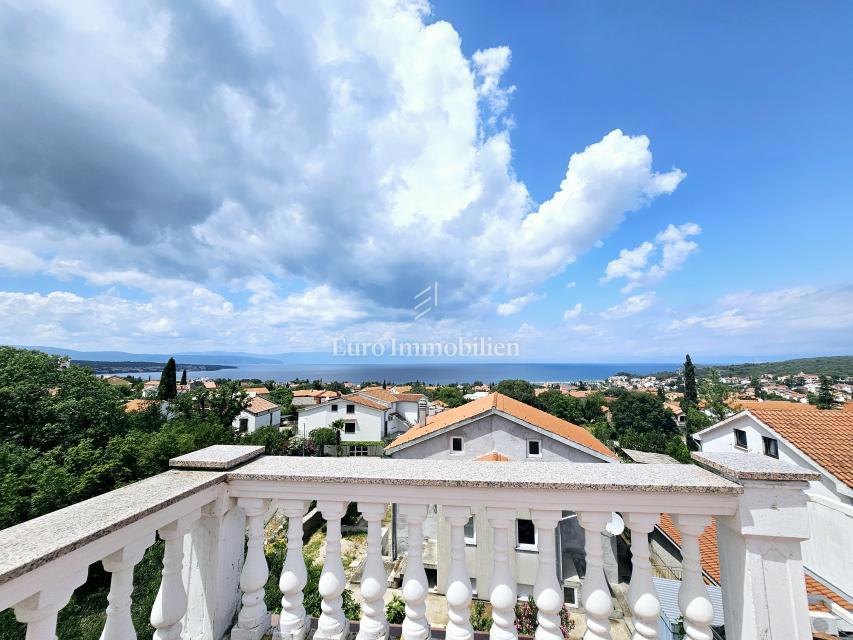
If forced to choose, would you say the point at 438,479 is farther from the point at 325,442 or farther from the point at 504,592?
the point at 325,442

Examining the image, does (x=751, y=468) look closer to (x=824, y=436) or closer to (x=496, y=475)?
(x=496, y=475)

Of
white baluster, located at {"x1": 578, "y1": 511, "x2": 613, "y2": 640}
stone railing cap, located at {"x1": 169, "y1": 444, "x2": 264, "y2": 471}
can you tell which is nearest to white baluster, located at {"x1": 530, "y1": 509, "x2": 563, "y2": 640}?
white baluster, located at {"x1": 578, "y1": 511, "x2": 613, "y2": 640}

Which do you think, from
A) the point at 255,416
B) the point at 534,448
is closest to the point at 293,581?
the point at 534,448

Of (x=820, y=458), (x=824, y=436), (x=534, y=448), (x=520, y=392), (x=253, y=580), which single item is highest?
(x=253, y=580)

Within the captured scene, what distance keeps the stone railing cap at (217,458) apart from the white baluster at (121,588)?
374 mm

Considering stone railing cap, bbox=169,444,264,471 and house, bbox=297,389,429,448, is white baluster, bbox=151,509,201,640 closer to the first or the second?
stone railing cap, bbox=169,444,264,471

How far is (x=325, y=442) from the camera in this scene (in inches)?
1188

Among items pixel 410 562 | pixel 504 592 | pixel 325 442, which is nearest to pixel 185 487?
pixel 410 562

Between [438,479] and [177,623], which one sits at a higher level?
[438,479]

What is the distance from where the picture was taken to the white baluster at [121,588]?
4.28 feet

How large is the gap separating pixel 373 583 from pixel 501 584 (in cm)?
59

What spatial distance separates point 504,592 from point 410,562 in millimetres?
429

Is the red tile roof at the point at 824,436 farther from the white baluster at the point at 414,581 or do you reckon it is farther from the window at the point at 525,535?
the white baluster at the point at 414,581

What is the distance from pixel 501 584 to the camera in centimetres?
155
